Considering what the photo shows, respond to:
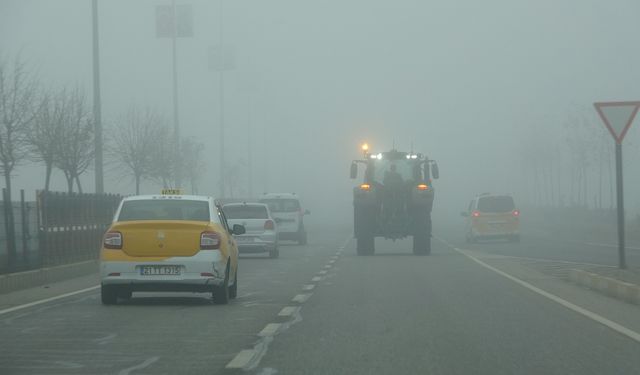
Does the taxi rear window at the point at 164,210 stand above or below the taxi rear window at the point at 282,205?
above

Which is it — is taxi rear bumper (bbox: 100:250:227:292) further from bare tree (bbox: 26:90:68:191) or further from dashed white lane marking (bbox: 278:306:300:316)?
bare tree (bbox: 26:90:68:191)

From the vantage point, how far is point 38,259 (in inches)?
909

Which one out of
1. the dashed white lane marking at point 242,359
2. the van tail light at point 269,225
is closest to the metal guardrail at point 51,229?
the van tail light at point 269,225

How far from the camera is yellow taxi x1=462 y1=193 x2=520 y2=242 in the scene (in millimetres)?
45031

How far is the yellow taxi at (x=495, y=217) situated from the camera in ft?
148

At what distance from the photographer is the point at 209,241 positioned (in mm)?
15812

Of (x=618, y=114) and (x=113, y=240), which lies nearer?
(x=113, y=240)

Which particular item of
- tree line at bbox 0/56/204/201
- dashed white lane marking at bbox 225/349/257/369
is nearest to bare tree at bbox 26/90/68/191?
tree line at bbox 0/56/204/201

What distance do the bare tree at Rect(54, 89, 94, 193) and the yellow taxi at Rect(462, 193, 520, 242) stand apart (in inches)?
609

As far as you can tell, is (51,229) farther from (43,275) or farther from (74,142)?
(74,142)

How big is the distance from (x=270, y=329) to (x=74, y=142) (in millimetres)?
32813

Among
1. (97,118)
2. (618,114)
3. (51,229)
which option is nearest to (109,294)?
(51,229)

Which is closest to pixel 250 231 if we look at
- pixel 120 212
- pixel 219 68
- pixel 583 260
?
pixel 583 260

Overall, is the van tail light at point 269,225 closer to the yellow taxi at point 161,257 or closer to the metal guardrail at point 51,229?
the metal guardrail at point 51,229
